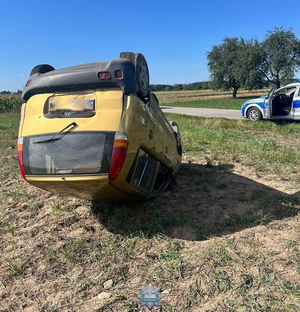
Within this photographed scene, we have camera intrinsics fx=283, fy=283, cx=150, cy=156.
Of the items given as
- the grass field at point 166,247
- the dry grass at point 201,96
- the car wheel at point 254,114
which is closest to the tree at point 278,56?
the dry grass at point 201,96

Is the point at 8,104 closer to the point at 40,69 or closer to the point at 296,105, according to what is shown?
the point at 296,105

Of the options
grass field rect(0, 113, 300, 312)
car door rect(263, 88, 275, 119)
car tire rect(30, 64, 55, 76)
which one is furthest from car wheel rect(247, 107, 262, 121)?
car tire rect(30, 64, 55, 76)

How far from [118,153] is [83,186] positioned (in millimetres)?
538

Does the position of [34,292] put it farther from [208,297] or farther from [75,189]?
[208,297]

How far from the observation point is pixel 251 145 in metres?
7.40

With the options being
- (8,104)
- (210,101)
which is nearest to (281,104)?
(210,101)

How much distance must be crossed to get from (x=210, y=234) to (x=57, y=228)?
197cm

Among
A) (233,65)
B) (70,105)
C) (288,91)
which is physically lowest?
(70,105)

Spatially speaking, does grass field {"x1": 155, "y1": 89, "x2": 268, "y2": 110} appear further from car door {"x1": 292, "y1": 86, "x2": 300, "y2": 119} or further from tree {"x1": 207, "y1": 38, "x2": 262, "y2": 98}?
car door {"x1": 292, "y1": 86, "x2": 300, "y2": 119}

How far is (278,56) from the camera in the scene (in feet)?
130

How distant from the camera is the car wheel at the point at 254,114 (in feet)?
43.1

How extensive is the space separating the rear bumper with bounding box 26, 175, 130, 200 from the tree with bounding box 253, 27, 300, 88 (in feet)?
139

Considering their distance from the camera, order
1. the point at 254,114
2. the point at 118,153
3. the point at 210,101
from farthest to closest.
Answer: the point at 210,101
the point at 254,114
the point at 118,153

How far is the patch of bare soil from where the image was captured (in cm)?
244
